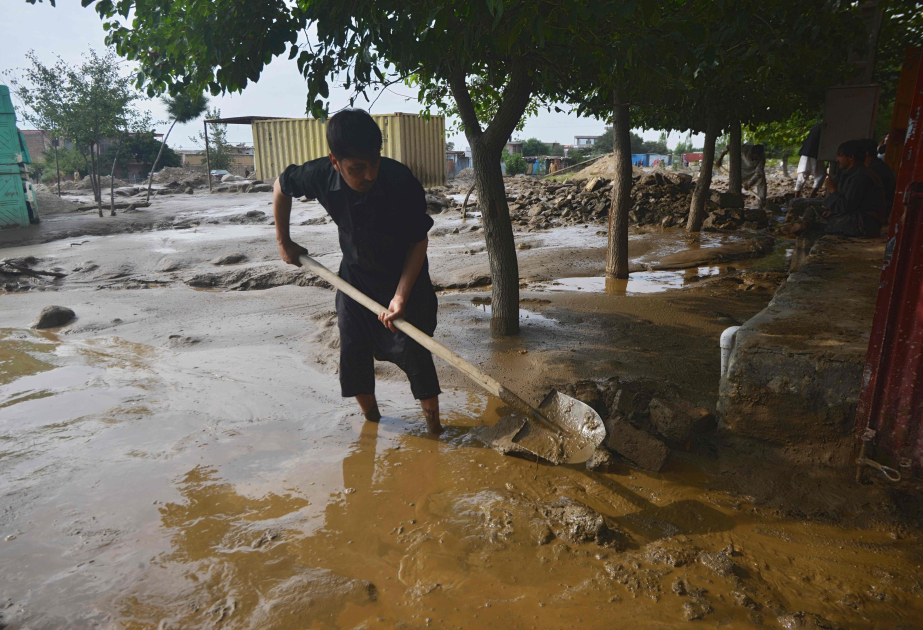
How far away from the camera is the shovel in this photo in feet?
8.47

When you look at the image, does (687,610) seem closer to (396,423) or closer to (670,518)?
(670,518)

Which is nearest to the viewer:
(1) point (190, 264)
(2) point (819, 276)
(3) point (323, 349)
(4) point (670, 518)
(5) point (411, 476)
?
(4) point (670, 518)

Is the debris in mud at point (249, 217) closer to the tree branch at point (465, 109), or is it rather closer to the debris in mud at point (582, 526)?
the tree branch at point (465, 109)

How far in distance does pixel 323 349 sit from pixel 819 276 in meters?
3.58

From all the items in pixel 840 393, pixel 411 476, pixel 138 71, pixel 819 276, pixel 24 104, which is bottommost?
pixel 411 476

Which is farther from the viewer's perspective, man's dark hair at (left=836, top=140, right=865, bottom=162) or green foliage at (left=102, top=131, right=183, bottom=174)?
green foliage at (left=102, top=131, right=183, bottom=174)

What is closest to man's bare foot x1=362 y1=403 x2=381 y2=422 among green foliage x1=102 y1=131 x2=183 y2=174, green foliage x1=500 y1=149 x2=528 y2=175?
green foliage x1=102 y1=131 x2=183 y2=174

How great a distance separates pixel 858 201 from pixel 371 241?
17.6 ft

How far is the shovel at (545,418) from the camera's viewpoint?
258 cm

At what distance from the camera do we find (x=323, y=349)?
4441 mm

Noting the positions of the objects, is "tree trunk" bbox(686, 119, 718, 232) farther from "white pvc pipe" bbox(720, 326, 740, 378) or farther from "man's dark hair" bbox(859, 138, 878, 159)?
"white pvc pipe" bbox(720, 326, 740, 378)

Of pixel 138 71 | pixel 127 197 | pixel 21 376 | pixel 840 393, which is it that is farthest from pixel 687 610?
pixel 127 197

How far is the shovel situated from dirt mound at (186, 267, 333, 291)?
14.5ft

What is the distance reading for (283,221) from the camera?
298 cm
